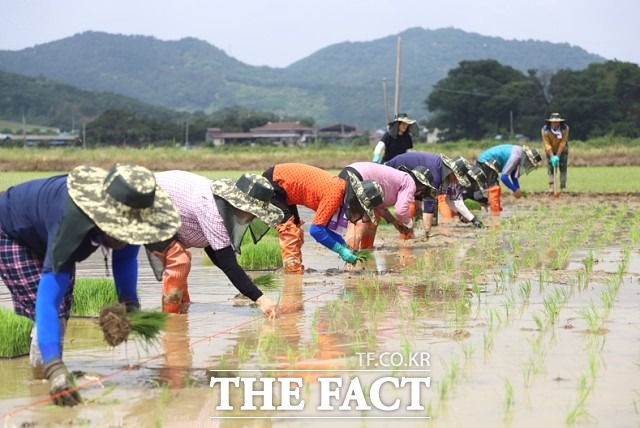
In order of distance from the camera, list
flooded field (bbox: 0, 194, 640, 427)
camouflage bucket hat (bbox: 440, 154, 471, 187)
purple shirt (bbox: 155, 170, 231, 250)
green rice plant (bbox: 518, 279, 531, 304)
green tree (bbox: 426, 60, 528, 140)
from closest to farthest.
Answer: flooded field (bbox: 0, 194, 640, 427) → purple shirt (bbox: 155, 170, 231, 250) → green rice plant (bbox: 518, 279, 531, 304) → camouflage bucket hat (bbox: 440, 154, 471, 187) → green tree (bbox: 426, 60, 528, 140)

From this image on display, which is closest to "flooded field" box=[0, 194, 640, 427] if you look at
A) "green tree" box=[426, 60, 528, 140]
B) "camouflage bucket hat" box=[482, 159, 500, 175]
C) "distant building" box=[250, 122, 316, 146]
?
"camouflage bucket hat" box=[482, 159, 500, 175]

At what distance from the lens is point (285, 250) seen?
28.5 feet

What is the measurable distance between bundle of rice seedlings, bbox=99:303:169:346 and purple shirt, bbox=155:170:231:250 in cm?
119

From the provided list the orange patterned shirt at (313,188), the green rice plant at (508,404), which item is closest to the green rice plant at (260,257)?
the orange patterned shirt at (313,188)

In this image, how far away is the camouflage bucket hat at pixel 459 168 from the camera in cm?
1130

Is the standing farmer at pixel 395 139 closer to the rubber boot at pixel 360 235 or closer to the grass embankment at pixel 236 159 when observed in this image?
the rubber boot at pixel 360 235

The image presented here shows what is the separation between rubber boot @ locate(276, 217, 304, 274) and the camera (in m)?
8.48

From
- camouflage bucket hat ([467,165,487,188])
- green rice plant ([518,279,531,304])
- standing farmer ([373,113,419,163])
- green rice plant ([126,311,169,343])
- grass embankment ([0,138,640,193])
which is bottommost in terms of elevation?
grass embankment ([0,138,640,193])

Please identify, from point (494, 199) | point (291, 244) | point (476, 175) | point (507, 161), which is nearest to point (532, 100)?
point (507, 161)

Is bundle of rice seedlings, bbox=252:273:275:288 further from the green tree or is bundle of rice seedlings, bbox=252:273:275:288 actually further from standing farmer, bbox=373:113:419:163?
the green tree

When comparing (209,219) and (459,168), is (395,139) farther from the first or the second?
(209,219)

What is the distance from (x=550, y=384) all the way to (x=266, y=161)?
32.2 meters

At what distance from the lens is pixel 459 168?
11422mm

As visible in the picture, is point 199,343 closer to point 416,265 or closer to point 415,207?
point 416,265
